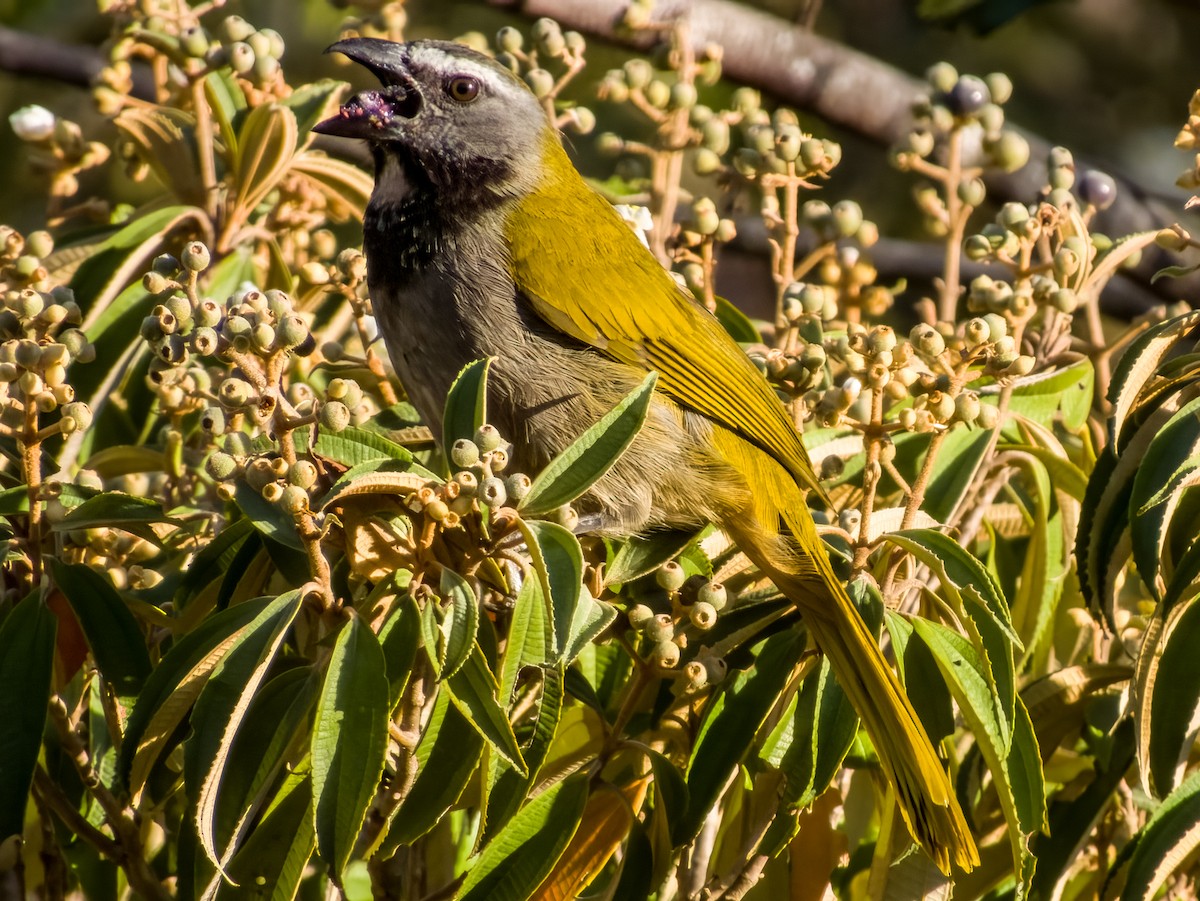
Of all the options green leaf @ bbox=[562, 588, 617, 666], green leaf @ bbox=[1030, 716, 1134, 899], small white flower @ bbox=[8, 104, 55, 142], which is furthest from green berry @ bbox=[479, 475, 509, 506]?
small white flower @ bbox=[8, 104, 55, 142]

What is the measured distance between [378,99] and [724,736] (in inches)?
61.6

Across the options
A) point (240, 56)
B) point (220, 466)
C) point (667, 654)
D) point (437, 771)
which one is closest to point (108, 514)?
point (220, 466)

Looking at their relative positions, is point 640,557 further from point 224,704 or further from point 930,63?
point 930,63

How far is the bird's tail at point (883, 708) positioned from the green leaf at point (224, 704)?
2.73 ft

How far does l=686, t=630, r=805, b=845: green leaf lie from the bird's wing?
0.66m

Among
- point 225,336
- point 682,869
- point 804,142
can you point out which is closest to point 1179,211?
point 804,142

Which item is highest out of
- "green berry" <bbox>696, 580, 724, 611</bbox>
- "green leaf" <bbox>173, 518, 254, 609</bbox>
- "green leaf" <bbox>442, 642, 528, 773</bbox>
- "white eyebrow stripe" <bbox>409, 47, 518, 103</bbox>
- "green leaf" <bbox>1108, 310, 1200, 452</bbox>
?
"green leaf" <bbox>1108, 310, 1200, 452</bbox>

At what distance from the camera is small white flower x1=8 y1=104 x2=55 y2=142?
3.10 meters

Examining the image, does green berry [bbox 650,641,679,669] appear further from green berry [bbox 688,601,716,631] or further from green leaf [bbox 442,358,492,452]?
green leaf [bbox 442,358,492,452]

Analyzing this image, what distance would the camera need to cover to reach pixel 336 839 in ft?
5.97

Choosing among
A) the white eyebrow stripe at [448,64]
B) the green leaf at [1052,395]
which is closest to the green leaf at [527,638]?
the green leaf at [1052,395]

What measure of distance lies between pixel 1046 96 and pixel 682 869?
5165 millimetres

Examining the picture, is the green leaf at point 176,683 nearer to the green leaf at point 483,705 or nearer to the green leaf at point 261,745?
the green leaf at point 261,745

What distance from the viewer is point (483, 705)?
74.1 inches
